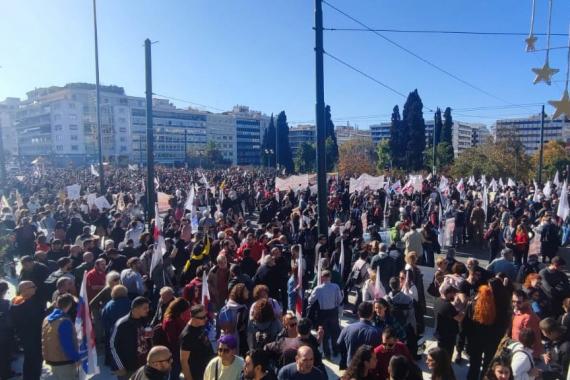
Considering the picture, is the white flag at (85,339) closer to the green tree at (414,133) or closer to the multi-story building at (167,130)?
the green tree at (414,133)

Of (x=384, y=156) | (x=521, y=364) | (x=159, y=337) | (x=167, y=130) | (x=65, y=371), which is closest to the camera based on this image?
(x=521, y=364)

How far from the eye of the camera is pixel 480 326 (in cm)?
556

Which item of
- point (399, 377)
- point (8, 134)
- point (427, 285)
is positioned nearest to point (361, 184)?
point (427, 285)

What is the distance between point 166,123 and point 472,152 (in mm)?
93496

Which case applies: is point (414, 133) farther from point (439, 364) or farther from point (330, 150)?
point (439, 364)

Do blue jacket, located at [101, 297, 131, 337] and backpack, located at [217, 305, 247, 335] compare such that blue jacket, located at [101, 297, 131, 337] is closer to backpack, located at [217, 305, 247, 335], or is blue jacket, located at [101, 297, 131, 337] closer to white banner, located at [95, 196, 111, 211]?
backpack, located at [217, 305, 247, 335]

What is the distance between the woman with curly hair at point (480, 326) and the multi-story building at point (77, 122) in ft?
329

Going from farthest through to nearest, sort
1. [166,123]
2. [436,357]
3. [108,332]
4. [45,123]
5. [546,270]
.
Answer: [166,123] < [45,123] < [546,270] < [108,332] < [436,357]

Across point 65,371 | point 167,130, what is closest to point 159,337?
point 65,371

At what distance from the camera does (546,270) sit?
21.6ft

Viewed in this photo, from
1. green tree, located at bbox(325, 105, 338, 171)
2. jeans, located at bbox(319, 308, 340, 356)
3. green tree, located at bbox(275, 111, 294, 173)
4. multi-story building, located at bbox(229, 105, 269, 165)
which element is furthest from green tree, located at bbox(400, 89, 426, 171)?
multi-story building, located at bbox(229, 105, 269, 165)

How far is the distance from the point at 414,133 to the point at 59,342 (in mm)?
56964

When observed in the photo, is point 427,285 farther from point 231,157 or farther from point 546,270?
point 231,157

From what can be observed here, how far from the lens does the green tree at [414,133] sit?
58.0 meters
